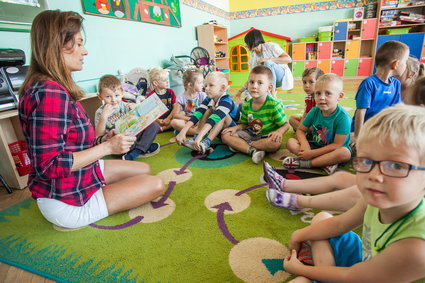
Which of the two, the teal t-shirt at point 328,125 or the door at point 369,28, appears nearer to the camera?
the teal t-shirt at point 328,125

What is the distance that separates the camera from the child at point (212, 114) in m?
1.88

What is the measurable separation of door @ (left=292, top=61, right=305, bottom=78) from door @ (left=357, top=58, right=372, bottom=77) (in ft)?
3.96

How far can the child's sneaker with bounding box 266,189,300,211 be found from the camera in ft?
3.60

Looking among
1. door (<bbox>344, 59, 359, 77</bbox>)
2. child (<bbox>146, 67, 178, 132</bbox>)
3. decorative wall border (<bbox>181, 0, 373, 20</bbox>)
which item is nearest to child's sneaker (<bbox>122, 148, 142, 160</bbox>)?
child (<bbox>146, 67, 178, 132</bbox>)

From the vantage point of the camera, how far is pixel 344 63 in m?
5.63

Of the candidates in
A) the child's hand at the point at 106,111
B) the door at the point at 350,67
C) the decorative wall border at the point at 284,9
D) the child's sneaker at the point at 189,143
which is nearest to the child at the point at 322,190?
the child's sneaker at the point at 189,143

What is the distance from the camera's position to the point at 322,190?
1178 mm

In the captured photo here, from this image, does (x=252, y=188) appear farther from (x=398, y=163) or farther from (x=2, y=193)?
(x=2, y=193)

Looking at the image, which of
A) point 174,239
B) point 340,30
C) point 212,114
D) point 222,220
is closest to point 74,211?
point 174,239

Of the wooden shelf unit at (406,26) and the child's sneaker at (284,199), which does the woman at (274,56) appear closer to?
the child's sneaker at (284,199)

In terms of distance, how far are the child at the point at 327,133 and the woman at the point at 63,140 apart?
3.04 feet

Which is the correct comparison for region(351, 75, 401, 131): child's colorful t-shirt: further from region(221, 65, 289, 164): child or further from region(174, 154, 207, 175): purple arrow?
region(174, 154, 207, 175): purple arrow

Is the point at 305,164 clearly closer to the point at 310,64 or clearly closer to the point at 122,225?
the point at 122,225

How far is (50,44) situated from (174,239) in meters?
0.89
